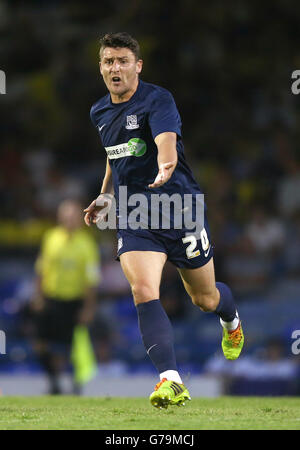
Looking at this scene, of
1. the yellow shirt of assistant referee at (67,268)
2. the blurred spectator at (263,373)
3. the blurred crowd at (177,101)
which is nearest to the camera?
the blurred spectator at (263,373)

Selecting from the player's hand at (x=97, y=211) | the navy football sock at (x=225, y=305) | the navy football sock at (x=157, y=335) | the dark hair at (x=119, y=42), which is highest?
the dark hair at (x=119, y=42)

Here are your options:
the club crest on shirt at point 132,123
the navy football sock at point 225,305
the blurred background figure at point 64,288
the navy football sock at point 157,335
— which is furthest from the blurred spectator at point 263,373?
the club crest on shirt at point 132,123

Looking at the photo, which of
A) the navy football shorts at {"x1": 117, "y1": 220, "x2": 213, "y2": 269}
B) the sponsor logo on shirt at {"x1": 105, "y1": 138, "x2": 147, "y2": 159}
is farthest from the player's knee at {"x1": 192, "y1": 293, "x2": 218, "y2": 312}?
the sponsor logo on shirt at {"x1": 105, "y1": 138, "x2": 147, "y2": 159}

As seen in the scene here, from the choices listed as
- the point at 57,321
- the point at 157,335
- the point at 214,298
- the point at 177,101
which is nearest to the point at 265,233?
the point at 177,101

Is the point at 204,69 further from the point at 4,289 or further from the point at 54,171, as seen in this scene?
the point at 4,289

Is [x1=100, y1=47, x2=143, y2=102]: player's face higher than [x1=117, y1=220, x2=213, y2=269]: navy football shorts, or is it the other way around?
[x1=100, y1=47, x2=143, y2=102]: player's face

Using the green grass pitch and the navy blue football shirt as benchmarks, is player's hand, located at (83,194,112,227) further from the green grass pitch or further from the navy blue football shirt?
the green grass pitch

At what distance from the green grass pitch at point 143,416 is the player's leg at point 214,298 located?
46cm

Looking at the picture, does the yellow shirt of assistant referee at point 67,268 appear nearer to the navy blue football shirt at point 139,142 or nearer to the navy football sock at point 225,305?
the navy football sock at point 225,305

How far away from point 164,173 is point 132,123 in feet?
2.12

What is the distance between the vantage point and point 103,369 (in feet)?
34.9

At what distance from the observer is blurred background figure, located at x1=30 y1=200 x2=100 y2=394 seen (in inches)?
399

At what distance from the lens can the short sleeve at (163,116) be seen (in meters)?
5.29

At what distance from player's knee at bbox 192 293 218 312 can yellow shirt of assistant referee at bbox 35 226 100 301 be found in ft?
13.8
